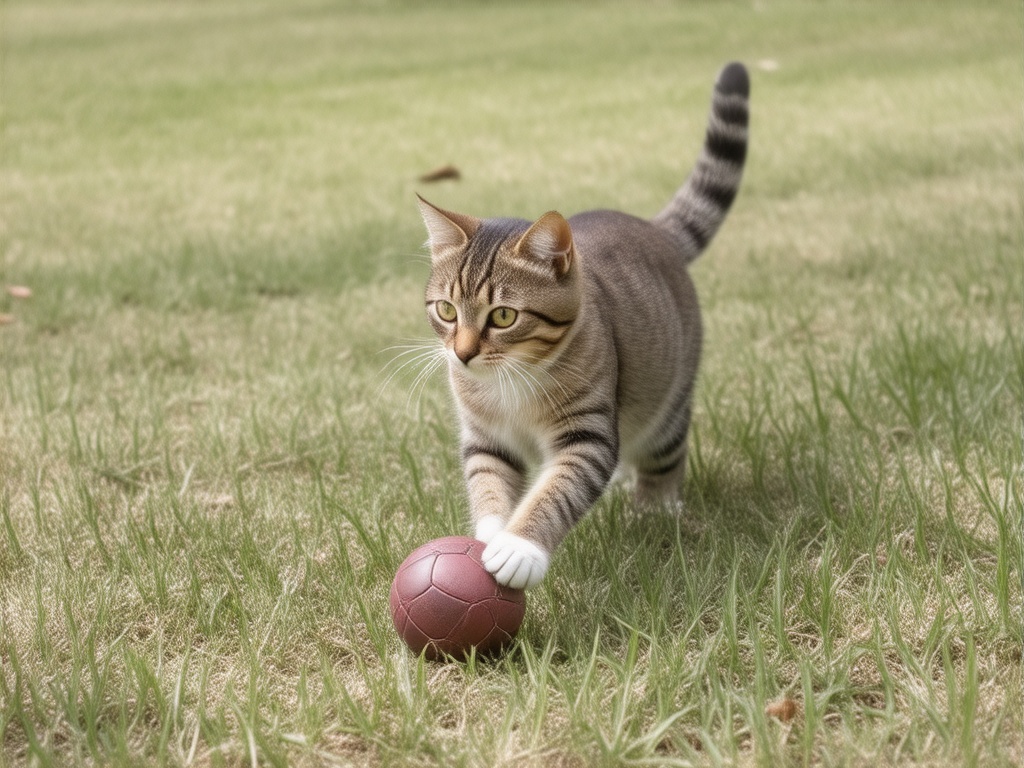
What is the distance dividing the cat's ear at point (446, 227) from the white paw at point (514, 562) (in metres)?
0.78

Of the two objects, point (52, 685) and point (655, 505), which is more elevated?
point (52, 685)

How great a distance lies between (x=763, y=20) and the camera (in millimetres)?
13570

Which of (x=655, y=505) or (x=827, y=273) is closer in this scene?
(x=655, y=505)

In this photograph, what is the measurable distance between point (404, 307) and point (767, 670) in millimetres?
3243

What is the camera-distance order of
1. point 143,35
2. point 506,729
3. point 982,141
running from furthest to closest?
1. point 143,35
2. point 982,141
3. point 506,729

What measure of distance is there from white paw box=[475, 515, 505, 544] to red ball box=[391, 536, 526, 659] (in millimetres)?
180

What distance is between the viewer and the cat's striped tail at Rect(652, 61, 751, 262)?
11.7 ft

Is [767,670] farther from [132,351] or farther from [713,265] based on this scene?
[713,265]

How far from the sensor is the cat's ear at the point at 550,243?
2.68 meters

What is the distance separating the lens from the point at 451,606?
7.85 feet

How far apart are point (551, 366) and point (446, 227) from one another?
43 centimetres

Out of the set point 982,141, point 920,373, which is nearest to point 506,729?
point 920,373

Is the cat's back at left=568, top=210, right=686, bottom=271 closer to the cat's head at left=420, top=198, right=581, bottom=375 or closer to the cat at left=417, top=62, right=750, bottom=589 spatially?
the cat at left=417, top=62, right=750, bottom=589

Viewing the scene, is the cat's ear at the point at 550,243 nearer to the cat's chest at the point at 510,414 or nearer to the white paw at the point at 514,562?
the cat's chest at the point at 510,414
